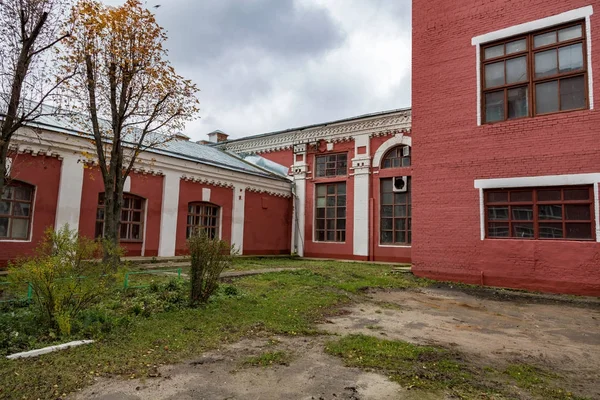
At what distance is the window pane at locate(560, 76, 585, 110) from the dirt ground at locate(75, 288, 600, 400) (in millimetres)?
4766

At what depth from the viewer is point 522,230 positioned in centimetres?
979

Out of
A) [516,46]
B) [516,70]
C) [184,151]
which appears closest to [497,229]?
[516,70]

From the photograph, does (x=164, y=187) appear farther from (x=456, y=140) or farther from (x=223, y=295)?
(x=456, y=140)

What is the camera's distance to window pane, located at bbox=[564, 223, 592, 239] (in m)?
8.98

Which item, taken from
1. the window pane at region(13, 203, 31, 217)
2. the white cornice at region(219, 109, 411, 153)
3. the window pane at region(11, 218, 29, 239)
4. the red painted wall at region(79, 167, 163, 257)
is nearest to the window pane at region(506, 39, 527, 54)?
the white cornice at region(219, 109, 411, 153)

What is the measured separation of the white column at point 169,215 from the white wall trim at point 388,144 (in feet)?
26.8

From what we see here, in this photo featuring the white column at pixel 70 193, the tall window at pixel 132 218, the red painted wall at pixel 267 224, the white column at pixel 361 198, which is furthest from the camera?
the red painted wall at pixel 267 224

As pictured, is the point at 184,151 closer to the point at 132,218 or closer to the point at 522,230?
the point at 132,218

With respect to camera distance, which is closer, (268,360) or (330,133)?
(268,360)

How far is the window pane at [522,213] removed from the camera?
31.9ft

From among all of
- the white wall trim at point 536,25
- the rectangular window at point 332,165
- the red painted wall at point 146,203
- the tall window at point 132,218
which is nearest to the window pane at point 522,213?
the white wall trim at point 536,25

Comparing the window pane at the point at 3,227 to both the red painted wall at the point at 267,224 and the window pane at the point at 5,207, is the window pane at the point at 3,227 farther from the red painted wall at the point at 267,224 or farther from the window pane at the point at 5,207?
the red painted wall at the point at 267,224

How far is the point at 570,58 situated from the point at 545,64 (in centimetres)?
53

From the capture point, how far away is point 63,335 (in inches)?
175
